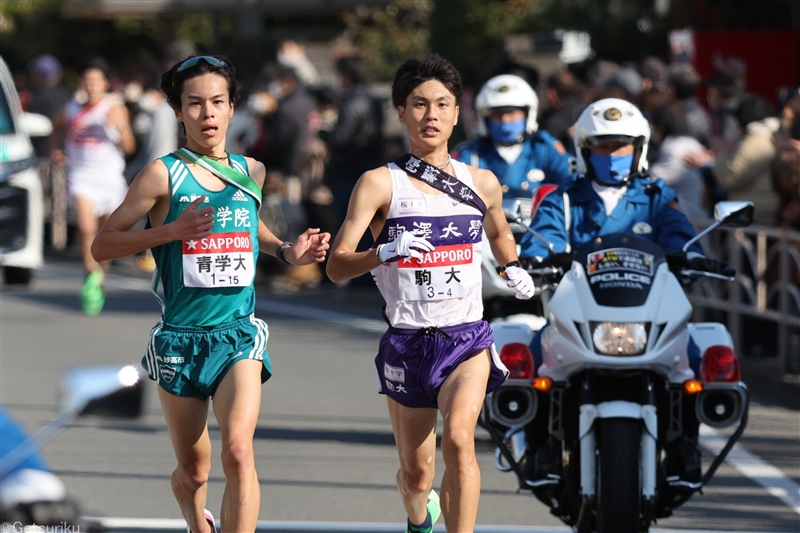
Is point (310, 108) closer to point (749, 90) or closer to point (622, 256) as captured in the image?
point (749, 90)

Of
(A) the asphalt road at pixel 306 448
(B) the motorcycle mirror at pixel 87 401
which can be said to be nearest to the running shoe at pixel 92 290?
(A) the asphalt road at pixel 306 448

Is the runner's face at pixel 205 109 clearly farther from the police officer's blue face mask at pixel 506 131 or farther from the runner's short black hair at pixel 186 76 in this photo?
the police officer's blue face mask at pixel 506 131

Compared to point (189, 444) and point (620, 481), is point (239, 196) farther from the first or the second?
point (620, 481)

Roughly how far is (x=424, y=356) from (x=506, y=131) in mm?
3605

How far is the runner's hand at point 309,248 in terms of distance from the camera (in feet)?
21.6

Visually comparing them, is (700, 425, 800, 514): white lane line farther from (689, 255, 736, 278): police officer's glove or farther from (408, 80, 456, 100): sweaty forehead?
→ (408, 80, 456, 100): sweaty forehead

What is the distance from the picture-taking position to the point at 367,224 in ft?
21.9

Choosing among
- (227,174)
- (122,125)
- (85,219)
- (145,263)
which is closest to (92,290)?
(85,219)

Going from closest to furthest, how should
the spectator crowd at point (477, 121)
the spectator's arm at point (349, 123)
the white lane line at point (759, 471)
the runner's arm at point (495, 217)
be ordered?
the runner's arm at point (495, 217)
the white lane line at point (759, 471)
the spectator crowd at point (477, 121)
the spectator's arm at point (349, 123)

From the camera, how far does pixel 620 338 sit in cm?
689

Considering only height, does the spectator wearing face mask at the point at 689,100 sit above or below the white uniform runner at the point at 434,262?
above

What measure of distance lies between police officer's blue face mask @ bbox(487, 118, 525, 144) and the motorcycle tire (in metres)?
3.64

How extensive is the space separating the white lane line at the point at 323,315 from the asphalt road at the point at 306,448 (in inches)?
2.4

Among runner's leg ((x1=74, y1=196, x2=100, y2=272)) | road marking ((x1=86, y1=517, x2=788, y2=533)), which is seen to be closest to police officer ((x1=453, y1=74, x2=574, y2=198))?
road marking ((x1=86, y1=517, x2=788, y2=533))
